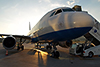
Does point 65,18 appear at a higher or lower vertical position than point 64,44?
higher

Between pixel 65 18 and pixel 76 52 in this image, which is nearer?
pixel 65 18

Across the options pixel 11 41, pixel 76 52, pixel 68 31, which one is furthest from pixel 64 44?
pixel 11 41

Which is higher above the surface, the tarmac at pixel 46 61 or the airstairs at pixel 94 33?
the airstairs at pixel 94 33

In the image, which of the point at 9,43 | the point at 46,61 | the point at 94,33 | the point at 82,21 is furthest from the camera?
→ the point at 94,33

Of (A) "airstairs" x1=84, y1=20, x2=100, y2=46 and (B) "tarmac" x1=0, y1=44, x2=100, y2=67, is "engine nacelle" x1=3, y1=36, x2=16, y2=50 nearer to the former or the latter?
(B) "tarmac" x1=0, y1=44, x2=100, y2=67

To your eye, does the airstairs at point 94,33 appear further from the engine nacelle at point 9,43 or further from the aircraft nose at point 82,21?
the engine nacelle at point 9,43

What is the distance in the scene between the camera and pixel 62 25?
14.3 feet

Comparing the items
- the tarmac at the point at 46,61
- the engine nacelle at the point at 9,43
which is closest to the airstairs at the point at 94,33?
the tarmac at the point at 46,61

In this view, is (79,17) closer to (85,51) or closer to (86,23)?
(86,23)

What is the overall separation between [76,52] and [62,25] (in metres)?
5.57

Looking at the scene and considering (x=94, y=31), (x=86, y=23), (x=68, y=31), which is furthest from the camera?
(x=94, y=31)

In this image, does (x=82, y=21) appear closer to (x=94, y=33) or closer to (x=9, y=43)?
(x=94, y=33)

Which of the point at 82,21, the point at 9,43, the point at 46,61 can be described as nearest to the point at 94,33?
the point at 82,21

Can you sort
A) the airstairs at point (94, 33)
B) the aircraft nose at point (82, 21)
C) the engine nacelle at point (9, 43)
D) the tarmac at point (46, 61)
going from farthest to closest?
the airstairs at point (94, 33) < the engine nacelle at point (9, 43) < the tarmac at point (46, 61) < the aircraft nose at point (82, 21)
